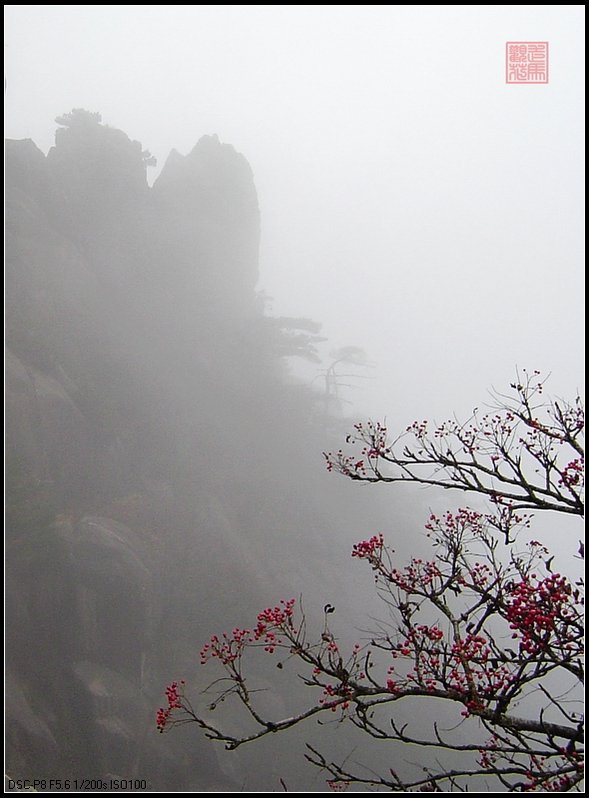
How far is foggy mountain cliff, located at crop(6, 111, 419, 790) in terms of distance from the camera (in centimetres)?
1182

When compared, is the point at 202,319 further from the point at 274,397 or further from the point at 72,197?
the point at 72,197

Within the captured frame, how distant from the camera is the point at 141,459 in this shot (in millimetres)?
17359

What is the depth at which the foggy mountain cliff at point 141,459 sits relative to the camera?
11.8 metres

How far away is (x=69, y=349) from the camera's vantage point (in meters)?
17.2

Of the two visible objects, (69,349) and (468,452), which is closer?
(468,452)

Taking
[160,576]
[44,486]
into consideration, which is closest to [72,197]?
[44,486]

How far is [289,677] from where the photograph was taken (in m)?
14.9

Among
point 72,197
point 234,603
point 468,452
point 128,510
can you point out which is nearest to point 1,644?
point 128,510

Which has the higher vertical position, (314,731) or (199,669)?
(199,669)

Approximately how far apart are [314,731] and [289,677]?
156 centimetres

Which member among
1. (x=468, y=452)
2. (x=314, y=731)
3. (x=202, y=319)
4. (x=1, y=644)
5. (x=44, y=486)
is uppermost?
(x=202, y=319)

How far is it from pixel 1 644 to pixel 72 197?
1897 cm

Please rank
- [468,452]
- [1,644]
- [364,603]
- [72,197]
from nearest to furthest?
[468,452], [1,644], [364,603], [72,197]

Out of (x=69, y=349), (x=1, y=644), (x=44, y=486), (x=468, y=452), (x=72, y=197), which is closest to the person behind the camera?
(x=468, y=452)
